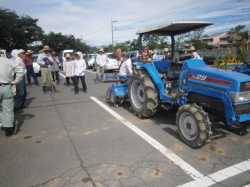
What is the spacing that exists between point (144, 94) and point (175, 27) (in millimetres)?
1746

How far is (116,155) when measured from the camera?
11.5ft

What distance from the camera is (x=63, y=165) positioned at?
3.25m

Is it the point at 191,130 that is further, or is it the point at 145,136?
the point at 145,136

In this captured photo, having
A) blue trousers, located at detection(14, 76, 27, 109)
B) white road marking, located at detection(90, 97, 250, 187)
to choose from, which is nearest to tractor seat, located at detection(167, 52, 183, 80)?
white road marking, located at detection(90, 97, 250, 187)

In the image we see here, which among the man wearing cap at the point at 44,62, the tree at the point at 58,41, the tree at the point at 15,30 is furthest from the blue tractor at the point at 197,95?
the tree at the point at 58,41

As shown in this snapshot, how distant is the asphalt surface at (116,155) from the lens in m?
2.87

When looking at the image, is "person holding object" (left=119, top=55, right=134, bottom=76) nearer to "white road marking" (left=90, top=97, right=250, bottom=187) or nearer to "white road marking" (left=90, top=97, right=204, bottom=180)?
"white road marking" (left=90, top=97, right=204, bottom=180)

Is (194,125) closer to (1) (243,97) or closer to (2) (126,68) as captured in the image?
(1) (243,97)

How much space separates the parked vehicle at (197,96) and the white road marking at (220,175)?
571 mm

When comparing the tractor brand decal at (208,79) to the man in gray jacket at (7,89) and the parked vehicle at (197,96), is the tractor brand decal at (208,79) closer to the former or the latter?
the parked vehicle at (197,96)

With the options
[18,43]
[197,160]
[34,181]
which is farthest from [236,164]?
[18,43]

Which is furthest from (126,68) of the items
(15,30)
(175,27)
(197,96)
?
(15,30)

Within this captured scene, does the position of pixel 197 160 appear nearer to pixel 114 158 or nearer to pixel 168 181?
pixel 168 181

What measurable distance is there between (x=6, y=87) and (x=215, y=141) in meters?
4.25
